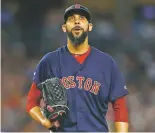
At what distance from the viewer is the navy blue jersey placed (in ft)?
9.25

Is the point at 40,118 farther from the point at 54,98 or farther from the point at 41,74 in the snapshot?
the point at 41,74

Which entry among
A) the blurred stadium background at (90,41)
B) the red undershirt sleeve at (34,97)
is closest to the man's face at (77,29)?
the red undershirt sleeve at (34,97)

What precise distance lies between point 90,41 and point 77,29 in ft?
14.1

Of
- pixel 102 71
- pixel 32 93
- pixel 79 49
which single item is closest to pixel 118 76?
pixel 102 71

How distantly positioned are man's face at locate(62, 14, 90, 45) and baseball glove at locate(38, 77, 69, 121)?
0.26 meters

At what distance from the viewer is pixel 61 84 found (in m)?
2.81

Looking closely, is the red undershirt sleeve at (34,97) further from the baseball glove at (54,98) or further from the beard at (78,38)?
the beard at (78,38)

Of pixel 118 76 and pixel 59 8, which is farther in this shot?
pixel 59 8

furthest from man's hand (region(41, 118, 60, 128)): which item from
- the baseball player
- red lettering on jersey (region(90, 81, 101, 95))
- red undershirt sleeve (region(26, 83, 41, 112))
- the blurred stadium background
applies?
the blurred stadium background

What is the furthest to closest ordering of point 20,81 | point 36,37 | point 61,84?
1. point 36,37
2. point 20,81
3. point 61,84

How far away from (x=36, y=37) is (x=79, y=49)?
14.6 feet

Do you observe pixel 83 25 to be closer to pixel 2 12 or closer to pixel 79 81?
pixel 79 81

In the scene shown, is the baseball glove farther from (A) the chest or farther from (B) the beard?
(B) the beard

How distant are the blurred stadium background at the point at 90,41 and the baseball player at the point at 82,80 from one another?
326 centimetres
